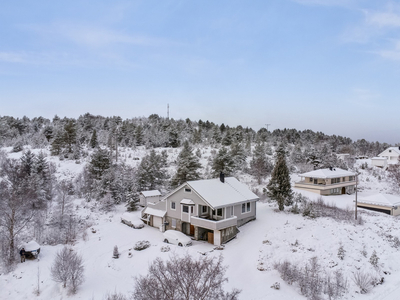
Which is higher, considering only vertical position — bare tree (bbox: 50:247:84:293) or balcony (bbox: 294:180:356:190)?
balcony (bbox: 294:180:356:190)

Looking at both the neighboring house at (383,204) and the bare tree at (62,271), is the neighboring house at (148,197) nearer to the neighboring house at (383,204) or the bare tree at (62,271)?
the bare tree at (62,271)

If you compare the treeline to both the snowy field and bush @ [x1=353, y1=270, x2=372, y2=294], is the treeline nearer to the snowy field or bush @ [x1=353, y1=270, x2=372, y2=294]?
the snowy field

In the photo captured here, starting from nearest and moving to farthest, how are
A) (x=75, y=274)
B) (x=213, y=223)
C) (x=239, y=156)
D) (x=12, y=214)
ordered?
(x=75, y=274) < (x=12, y=214) < (x=213, y=223) < (x=239, y=156)

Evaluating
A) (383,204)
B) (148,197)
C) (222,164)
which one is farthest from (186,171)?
(383,204)

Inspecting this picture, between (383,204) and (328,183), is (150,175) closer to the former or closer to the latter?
(328,183)

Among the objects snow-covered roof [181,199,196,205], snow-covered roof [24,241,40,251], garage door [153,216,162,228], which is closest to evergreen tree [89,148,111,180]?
garage door [153,216,162,228]

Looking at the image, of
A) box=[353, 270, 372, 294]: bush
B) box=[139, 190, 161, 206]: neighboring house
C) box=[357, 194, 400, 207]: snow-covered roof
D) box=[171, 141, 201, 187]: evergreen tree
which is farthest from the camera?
box=[171, 141, 201, 187]: evergreen tree
